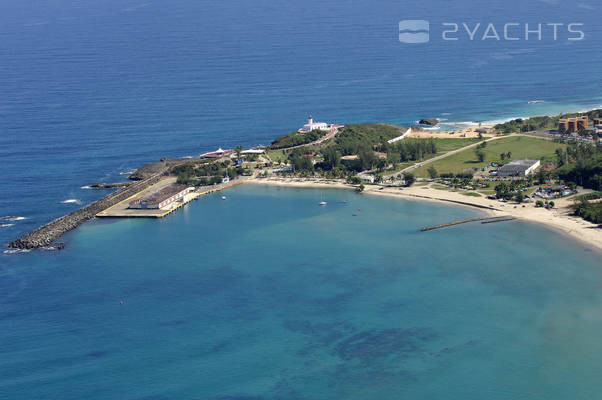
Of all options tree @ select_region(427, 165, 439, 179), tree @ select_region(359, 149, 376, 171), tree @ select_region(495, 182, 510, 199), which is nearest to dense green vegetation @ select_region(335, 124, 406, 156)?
tree @ select_region(359, 149, 376, 171)

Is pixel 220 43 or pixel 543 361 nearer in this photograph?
pixel 543 361

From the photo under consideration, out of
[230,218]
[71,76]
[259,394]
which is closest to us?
[259,394]

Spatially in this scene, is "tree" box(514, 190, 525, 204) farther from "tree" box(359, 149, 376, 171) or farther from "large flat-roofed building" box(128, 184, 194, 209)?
"large flat-roofed building" box(128, 184, 194, 209)

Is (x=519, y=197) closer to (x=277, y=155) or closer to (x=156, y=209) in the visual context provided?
(x=277, y=155)

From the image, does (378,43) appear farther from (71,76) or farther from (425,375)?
(425,375)

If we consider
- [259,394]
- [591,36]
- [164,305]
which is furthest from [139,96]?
[591,36]

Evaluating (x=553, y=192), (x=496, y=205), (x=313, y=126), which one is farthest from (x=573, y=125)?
(x=313, y=126)
